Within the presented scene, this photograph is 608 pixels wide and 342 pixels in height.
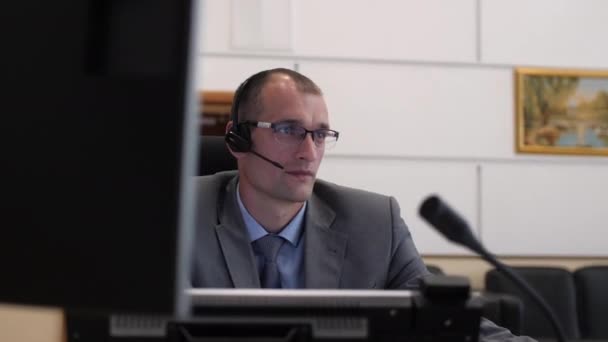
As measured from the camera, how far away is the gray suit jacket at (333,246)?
1714 millimetres

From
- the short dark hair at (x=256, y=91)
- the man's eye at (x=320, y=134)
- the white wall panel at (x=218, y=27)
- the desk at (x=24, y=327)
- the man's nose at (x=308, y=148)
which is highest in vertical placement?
the white wall panel at (x=218, y=27)

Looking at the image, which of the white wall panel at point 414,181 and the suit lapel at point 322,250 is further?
the white wall panel at point 414,181

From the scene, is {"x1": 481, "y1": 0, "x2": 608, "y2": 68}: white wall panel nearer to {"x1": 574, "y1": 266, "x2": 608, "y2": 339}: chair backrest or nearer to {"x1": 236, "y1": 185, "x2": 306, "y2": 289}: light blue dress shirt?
{"x1": 574, "y1": 266, "x2": 608, "y2": 339}: chair backrest

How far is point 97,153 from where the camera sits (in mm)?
667

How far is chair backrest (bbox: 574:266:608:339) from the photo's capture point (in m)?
3.58

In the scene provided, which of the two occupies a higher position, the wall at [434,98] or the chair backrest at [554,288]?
the wall at [434,98]

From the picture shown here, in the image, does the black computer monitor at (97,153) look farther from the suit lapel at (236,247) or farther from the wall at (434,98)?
the wall at (434,98)

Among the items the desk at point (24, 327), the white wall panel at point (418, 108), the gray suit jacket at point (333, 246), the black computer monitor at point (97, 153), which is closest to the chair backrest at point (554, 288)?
the white wall panel at point (418, 108)

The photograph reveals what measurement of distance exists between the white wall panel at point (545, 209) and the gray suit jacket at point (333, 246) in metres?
2.19

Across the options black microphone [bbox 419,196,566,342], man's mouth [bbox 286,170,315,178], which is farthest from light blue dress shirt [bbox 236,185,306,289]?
black microphone [bbox 419,196,566,342]

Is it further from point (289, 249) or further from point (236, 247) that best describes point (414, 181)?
point (236, 247)

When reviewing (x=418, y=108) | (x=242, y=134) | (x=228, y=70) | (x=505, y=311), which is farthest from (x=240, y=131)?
(x=418, y=108)

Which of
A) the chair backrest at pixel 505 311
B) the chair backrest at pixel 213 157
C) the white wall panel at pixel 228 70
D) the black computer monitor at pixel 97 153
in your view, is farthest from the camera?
the white wall panel at pixel 228 70

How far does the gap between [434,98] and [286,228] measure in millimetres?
2258
